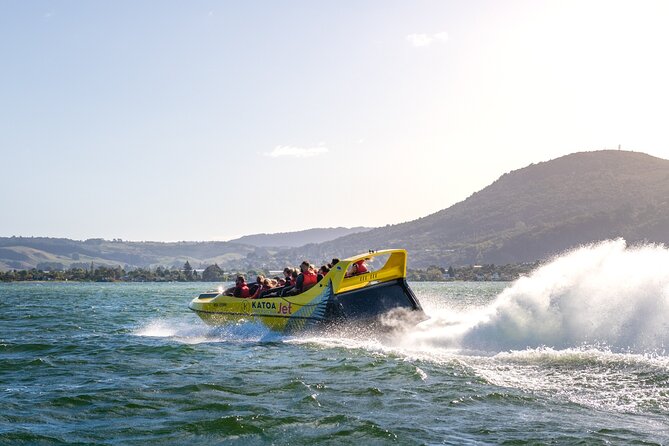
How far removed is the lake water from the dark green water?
1.7 inches

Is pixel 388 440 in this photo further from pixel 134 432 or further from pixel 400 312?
pixel 400 312

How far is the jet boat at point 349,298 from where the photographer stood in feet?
69.5

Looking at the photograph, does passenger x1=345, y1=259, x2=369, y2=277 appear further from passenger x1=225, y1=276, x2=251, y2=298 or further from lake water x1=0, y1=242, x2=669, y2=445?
passenger x1=225, y1=276, x2=251, y2=298

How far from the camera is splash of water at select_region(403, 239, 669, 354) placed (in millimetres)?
16906

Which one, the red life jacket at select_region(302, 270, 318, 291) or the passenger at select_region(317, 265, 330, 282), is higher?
the passenger at select_region(317, 265, 330, 282)

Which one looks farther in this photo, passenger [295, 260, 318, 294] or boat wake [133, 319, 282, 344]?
boat wake [133, 319, 282, 344]

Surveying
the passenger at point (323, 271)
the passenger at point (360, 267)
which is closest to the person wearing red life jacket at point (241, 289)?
the passenger at point (323, 271)

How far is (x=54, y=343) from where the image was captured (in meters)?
21.2

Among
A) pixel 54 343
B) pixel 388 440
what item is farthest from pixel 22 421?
pixel 54 343

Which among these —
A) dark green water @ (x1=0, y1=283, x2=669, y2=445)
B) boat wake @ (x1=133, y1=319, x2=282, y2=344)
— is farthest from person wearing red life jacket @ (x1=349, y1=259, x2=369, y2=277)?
boat wake @ (x1=133, y1=319, x2=282, y2=344)

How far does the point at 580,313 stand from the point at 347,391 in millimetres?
7441

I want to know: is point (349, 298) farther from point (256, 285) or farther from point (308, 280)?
point (256, 285)

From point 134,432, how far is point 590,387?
7629 millimetres

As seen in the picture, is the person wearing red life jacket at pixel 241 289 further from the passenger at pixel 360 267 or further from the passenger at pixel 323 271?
the passenger at pixel 360 267
